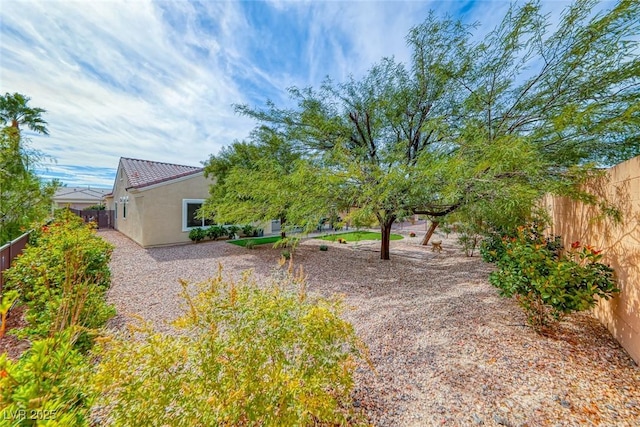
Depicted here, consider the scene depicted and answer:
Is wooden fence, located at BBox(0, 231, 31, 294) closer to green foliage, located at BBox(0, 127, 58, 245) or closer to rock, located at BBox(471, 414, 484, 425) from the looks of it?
green foliage, located at BBox(0, 127, 58, 245)

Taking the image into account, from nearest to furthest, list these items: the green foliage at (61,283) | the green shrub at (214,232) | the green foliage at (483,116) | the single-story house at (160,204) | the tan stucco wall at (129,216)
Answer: the green foliage at (61,283)
the green foliage at (483,116)
the single-story house at (160,204)
the tan stucco wall at (129,216)
the green shrub at (214,232)

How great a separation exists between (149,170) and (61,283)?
14.7m

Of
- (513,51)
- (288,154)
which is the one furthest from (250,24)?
(513,51)

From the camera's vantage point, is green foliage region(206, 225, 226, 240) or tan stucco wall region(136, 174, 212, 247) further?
green foliage region(206, 225, 226, 240)

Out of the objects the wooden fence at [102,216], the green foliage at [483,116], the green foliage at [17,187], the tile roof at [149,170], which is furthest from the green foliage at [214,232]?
the wooden fence at [102,216]

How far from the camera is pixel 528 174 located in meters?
4.81

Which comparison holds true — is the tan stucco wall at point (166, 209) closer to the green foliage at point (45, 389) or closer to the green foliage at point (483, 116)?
the green foliage at point (483, 116)

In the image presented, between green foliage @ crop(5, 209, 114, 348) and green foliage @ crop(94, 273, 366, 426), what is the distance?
1758 millimetres

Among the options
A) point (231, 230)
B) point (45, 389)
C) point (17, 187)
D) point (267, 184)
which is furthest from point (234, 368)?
point (231, 230)

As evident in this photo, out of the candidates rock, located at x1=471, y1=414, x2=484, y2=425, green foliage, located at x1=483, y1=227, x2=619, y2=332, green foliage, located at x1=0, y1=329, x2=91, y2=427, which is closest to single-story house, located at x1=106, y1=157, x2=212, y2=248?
green foliage, located at x1=0, y1=329, x2=91, y2=427

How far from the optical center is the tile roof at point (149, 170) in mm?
14125

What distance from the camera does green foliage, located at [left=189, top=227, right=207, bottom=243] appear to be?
45.8 ft

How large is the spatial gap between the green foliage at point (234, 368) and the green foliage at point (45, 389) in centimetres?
15

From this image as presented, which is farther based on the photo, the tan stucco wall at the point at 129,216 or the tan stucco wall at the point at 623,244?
the tan stucco wall at the point at 129,216
